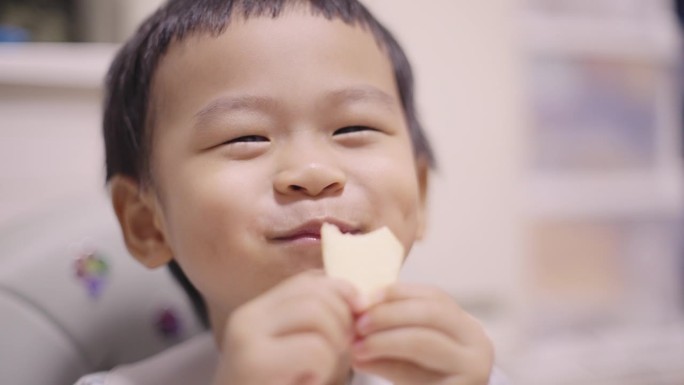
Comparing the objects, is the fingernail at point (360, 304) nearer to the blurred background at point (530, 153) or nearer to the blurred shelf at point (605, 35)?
the blurred background at point (530, 153)

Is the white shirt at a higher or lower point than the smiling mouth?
lower

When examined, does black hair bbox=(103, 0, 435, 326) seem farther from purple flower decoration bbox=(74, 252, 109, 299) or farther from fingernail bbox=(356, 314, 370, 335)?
fingernail bbox=(356, 314, 370, 335)

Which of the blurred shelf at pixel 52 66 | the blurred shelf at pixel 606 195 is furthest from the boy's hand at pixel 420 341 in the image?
the blurred shelf at pixel 606 195

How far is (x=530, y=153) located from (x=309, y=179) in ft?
4.21

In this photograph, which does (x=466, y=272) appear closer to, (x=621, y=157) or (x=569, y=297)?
(x=569, y=297)

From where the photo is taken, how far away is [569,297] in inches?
73.1

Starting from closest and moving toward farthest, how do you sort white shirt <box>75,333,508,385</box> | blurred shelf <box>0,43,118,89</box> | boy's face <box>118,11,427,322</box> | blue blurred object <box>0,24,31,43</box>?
boy's face <box>118,11,427,322</box> < white shirt <box>75,333,508,385</box> < blurred shelf <box>0,43,118,89</box> < blue blurred object <box>0,24,31,43</box>

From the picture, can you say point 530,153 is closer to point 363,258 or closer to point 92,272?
point 92,272

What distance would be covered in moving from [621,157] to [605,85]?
0.63ft

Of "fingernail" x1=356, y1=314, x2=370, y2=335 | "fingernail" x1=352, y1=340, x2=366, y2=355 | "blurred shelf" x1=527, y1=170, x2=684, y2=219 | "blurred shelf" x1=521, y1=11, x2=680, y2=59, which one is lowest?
"blurred shelf" x1=527, y1=170, x2=684, y2=219

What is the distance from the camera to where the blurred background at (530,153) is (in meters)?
1.04

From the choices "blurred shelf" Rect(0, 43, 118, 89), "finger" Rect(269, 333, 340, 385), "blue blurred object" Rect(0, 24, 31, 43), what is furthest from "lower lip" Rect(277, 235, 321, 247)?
"blue blurred object" Rect(0, 24, 31, 43)

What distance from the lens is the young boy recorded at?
0.47m

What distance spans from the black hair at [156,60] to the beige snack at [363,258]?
0.22 meters
